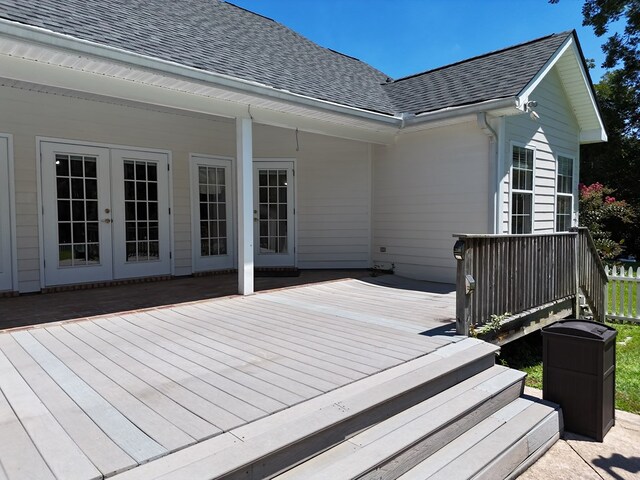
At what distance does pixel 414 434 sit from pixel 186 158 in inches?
263

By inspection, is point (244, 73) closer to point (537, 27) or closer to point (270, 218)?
point (270, 218)

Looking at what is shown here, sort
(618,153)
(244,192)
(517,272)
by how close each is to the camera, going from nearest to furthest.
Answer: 1. (517,272)
2. (244,192)
3. (618,153)

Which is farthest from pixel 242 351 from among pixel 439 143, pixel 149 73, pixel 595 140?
pixel 595 140

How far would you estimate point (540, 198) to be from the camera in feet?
26.4

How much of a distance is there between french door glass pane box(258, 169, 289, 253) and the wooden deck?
3391 millimetres

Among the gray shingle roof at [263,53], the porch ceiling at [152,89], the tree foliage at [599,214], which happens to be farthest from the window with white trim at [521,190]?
the tree foliage at [599,214]

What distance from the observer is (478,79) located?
7.62m

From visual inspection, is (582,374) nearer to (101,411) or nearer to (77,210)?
(101,411)

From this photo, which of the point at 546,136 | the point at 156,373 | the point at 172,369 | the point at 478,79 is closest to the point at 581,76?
the point at 546,136

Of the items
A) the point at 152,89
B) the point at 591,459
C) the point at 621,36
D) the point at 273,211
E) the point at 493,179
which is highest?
the point at 621,36

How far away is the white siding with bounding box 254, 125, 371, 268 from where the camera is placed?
28.6ft

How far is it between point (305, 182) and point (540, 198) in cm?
453

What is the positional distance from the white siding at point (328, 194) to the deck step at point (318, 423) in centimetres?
538

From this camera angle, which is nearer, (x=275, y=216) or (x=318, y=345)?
(x=318, y=345)
